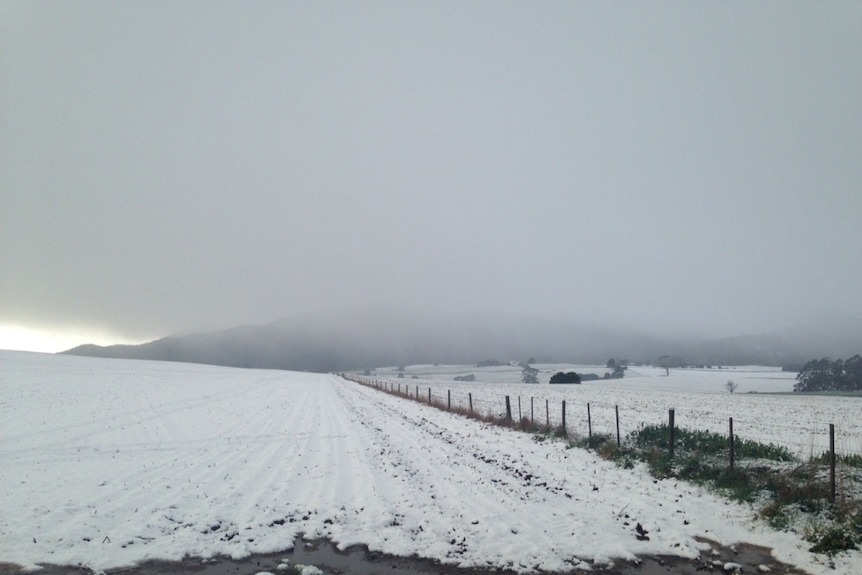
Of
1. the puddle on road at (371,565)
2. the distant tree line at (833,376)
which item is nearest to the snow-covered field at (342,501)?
the puddle on road at (371,565)

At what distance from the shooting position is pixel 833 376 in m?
98.8

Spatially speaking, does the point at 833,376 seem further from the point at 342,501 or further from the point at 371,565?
the point at 371,565

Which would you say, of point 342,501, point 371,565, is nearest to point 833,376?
point 342,501

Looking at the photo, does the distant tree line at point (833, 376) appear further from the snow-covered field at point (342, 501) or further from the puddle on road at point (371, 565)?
the puddle on road at point (371, 565)

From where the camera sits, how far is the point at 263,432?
20828 mm

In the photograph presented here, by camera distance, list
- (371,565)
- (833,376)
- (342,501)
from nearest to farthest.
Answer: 1. (371,565)
2. (342,501)
3. (833,376)

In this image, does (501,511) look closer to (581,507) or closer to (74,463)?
(581,507)

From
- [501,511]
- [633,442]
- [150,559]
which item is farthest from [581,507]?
[150,559]

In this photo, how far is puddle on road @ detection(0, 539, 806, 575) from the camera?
725cm

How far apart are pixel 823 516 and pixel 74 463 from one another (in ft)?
58.8

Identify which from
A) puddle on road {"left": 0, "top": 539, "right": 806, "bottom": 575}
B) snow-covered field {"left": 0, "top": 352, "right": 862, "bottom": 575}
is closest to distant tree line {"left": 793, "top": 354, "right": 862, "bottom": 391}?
snow-covered field {"left": 0, "top": 352, "right": 862, "bottom": 575}

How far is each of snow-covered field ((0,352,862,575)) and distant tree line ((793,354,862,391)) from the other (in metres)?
106

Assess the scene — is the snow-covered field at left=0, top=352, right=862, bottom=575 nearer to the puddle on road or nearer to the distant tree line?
the puddle on road

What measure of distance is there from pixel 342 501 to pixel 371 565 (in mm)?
3406
